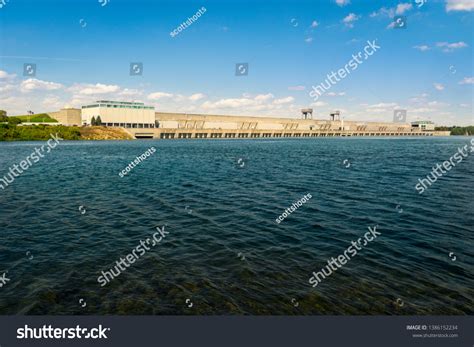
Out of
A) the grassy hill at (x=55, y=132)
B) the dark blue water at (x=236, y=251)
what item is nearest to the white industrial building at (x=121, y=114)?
the grassy hill at (x=55, y=132)

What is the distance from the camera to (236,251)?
14023 millimetres

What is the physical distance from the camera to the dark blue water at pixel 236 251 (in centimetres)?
996

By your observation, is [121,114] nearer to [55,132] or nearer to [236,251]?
[55,132]

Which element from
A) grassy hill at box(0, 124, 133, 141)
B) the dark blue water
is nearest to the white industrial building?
grassy hill at box(0, 124, 133, 141)

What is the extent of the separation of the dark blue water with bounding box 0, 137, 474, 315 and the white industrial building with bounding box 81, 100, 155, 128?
15981cm

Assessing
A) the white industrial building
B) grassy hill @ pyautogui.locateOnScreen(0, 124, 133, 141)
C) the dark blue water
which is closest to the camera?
the dark blue water

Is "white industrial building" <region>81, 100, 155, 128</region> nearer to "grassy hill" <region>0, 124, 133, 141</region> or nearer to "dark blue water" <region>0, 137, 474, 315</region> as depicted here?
"grassy hill" <region>0, 124, 133, 141</region>

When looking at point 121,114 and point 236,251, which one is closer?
point 236,251

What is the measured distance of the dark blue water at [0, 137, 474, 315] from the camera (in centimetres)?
996

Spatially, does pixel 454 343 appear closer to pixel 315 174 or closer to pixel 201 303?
pixel 201 303

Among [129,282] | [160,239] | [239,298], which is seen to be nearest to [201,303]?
[239,298]

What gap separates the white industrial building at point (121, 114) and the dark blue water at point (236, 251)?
524 ft

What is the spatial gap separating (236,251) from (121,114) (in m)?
183

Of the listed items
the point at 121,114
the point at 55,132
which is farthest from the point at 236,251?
the point at 121,114
